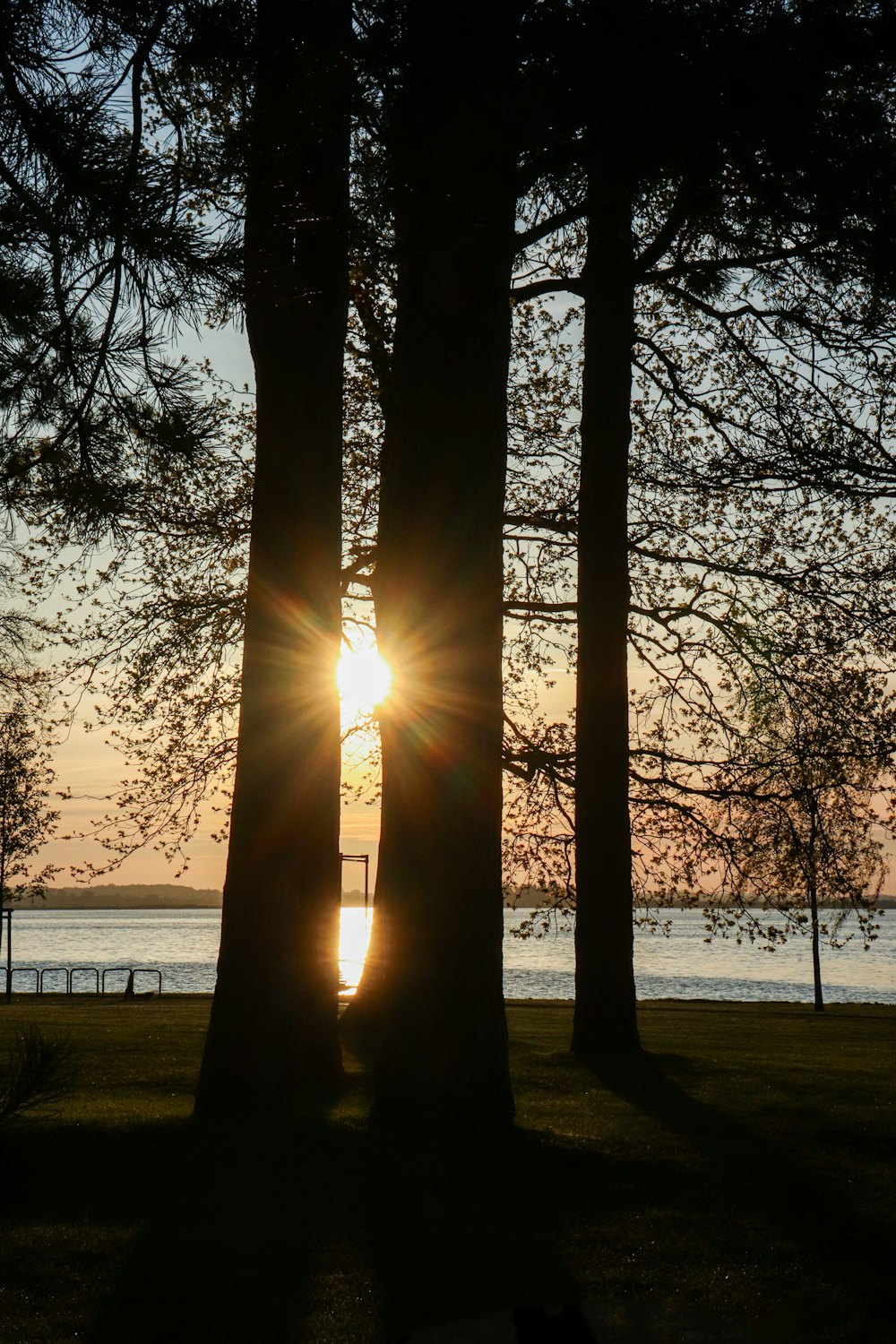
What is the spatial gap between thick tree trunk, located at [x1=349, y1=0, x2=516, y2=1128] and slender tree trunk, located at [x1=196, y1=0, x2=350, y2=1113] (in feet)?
2.05

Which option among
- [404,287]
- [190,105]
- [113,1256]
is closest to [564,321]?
[404,287]

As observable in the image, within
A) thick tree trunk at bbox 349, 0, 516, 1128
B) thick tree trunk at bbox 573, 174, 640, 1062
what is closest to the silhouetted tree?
thick tree trunk at bbox 573, 174, 640, 1062

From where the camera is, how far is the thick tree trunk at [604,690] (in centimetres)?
1309

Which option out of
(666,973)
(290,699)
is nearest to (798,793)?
(290,699)

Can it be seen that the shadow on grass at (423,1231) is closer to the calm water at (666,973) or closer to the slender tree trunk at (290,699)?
the slender tree trunk at (290,699)

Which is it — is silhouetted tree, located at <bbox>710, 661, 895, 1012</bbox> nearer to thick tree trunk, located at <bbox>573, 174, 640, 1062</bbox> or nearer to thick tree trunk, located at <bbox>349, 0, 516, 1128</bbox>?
thick tree trunk, located at <bbox>573, 174, 640, 1062</bbox>

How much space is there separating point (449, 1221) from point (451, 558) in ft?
13.0

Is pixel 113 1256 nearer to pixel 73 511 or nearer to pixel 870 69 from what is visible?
pixel 73 511

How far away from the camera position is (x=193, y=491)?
16.4 m

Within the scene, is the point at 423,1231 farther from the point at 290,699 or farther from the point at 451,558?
the point at 290,699

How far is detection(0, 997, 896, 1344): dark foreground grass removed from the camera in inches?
182

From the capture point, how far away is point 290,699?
8977 millimetres

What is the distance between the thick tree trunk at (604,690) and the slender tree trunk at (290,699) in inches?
153

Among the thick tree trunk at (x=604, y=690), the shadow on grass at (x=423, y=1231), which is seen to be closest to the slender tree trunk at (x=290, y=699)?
the shadow on grass at (x=423, y=1231)
